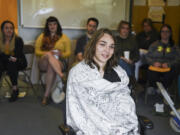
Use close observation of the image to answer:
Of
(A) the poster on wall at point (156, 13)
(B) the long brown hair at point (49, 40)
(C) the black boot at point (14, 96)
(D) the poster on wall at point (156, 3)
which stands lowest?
(C) the black boot at point (14, 96)

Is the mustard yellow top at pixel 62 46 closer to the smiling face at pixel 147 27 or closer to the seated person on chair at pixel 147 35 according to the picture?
the seated person on chair at pixel 147 35

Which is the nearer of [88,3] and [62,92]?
[62,92]

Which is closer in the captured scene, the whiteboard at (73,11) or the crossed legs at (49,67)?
the crossed legs at (49,67)

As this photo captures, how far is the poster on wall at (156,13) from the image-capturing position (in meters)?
4.69

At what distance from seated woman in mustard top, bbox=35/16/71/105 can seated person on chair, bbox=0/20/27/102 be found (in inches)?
11.8

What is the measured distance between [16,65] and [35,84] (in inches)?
39.1

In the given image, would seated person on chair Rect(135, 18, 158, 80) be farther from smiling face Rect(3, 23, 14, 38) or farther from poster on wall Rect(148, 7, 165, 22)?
smiling face Rect(3, 23, 14, 38)

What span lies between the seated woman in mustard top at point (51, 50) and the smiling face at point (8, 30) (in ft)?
1.52

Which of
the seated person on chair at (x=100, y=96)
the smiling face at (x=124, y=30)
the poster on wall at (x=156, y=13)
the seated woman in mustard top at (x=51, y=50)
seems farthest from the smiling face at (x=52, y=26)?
the seated person on chair at (x=100, y=96)

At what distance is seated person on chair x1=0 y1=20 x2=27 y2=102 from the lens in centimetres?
369

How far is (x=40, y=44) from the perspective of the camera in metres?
4.05

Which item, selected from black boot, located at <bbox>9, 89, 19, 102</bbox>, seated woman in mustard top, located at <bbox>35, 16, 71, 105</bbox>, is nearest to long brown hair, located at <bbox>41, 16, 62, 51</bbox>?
seated woman in mustard top, located at <bbox>35, 16, 71, 105</bbox>

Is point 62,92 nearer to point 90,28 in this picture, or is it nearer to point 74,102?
point 90,28

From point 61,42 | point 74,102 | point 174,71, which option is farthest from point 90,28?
point 74,102
